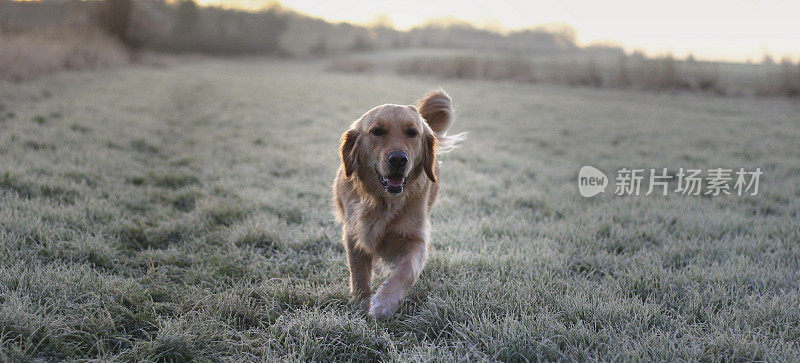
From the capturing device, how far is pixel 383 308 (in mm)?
2422

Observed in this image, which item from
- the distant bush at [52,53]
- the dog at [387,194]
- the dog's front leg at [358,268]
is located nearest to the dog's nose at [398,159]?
the dog at [387,194]

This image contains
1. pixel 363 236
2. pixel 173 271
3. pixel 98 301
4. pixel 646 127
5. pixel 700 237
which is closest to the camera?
pixel 98 301

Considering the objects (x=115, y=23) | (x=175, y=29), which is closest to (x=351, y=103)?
(x=115, y=23)

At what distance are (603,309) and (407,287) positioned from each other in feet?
3.45

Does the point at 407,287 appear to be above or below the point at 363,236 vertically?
below

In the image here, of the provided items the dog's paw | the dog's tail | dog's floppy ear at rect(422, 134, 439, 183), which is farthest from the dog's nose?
the dog's tail

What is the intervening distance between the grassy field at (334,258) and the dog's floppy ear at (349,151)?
71cm

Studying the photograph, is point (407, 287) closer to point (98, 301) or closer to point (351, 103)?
point (98, 301)

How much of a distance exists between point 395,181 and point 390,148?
196 millimetres

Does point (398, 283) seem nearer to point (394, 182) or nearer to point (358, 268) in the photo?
point (358, 268)

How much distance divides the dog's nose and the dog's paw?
2.49 feet

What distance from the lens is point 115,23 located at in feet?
91.5

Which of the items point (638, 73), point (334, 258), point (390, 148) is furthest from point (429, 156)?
point (638, 73)

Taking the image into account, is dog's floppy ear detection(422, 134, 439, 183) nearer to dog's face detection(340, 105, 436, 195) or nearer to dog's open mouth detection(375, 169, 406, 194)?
dog's face detection(340, 105, 436, 195)
